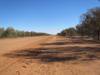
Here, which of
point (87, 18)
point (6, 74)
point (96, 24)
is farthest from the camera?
point (87, 18)

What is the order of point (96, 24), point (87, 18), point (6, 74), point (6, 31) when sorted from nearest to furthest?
point (6, 74) < point (96, 24) < point (87, 18) < point (6, 31)

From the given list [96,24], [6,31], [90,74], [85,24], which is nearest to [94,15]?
[96,24]

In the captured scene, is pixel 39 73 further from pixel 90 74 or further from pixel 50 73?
pixel 90 74

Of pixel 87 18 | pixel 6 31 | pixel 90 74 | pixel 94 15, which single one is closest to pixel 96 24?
pixel 94 15

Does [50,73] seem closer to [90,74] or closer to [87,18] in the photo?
[90,74]

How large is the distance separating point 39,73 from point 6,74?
1.53 metres

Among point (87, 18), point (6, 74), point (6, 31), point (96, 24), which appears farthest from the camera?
point (6, 31)

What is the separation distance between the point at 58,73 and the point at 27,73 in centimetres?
147

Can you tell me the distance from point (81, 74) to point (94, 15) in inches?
1421

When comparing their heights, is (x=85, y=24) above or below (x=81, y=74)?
above

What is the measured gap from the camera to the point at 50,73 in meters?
9.48

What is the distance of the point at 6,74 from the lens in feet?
30.2

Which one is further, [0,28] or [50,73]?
[0,28]

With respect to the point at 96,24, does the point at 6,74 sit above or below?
below
